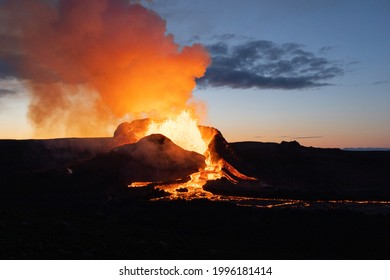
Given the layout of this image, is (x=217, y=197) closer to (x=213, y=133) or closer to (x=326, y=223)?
(x=326, y=223)

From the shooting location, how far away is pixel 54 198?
43.1 metres

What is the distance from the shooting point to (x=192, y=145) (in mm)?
60156

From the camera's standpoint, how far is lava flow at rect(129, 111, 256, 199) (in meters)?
49.4

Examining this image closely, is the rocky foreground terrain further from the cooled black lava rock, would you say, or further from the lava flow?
the lava flow

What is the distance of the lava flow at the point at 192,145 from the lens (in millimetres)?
49438

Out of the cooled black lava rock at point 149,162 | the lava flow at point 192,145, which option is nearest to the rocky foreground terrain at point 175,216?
the cooled black lava rock at point 149,162

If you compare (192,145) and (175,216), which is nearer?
(175,216)

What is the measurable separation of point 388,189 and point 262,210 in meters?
22.9

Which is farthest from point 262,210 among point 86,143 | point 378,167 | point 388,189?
point 86,143

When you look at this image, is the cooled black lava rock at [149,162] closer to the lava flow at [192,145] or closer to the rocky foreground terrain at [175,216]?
the rocky foreground terrain at [175,216]

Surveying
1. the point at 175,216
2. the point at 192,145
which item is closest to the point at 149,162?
the point at 192,145

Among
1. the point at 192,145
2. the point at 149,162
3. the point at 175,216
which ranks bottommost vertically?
the point at 175,216

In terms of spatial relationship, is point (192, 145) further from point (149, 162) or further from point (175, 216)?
point (175, 216)

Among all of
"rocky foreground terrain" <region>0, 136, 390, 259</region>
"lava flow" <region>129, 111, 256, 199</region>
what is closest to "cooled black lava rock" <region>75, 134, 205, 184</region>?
"rocky foreground terrain" <region>0, 136, 390, 259</region>
